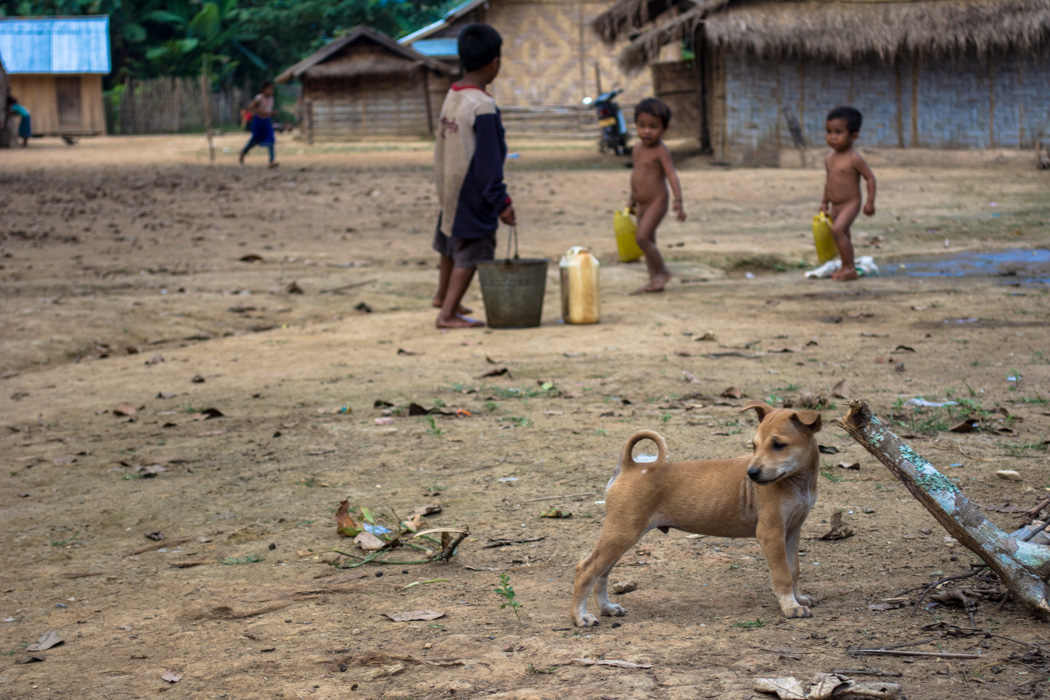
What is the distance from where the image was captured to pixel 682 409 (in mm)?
5113

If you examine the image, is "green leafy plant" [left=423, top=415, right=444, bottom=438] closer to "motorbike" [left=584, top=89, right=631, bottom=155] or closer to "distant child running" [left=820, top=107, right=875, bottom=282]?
"distant child running" [left=820, top=107, right=875, bottom=282]

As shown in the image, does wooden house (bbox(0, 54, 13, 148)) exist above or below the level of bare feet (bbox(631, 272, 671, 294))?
above

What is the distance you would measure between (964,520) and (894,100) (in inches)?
748

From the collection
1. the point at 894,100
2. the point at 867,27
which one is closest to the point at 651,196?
the point at 867,27

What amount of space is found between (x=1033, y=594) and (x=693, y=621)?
892 mm

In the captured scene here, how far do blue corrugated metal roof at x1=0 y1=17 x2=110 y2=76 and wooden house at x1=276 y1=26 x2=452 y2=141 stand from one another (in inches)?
408

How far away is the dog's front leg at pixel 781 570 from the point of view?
287 cm

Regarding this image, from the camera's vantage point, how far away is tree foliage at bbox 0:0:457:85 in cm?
4197

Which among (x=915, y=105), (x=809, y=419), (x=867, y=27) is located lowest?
(x=809, y=419)

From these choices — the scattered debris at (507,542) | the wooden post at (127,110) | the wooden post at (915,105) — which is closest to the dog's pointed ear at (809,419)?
the scattered debris at (507,542)

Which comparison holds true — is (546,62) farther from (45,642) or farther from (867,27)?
(45,642)

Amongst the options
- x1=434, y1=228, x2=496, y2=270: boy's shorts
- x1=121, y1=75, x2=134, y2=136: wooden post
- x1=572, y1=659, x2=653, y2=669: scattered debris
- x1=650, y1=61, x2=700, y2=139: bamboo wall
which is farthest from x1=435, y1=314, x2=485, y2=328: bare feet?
x1=121, y1=75, x2=134, y2=136: wooden post

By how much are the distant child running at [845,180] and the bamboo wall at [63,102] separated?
120 feet

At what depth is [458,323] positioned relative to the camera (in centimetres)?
764
